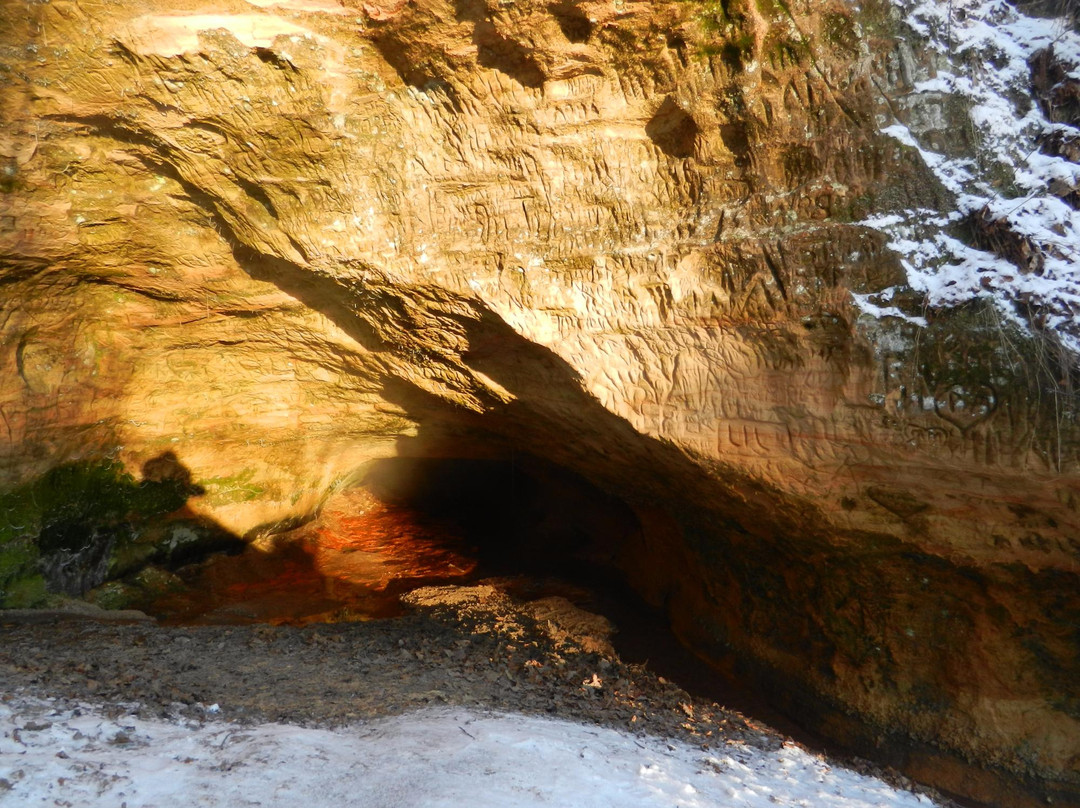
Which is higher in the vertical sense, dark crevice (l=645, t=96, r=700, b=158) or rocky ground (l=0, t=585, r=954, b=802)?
dark crevice (l=645, t=96, r=700, b=158)

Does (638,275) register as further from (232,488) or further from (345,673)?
(232,488)

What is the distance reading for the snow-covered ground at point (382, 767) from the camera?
8.85 ft

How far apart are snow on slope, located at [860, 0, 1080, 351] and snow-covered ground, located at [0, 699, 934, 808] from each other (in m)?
2.77

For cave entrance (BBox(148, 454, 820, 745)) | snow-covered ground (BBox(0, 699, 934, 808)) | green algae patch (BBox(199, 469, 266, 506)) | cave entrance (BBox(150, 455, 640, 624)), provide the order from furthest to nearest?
1. green algae patch (BBox(199, 469, 266, 506))
2. cave entrance (BBox(150, 455, 640, 624))
3. cave entrance (BBox(148, 454, 820, 745))
4. snow-covered ground (BBox(0, 699, 934, 808))

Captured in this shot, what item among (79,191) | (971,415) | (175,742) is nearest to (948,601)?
(971,415)

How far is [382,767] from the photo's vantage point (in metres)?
3.11

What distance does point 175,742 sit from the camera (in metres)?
3.05

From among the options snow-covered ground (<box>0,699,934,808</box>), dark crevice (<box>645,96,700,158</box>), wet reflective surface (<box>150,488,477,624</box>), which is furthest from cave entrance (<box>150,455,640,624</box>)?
dark crevice (<box>645,96,700,158</box>)

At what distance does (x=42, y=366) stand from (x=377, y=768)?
13.2ft

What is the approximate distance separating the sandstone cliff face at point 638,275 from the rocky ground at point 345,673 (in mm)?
990

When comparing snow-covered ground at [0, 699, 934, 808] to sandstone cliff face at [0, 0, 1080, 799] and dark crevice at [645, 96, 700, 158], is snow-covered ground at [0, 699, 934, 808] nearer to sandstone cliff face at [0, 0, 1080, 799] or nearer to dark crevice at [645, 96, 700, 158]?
sandstone cliff face at [0, 0, 1080, 799]

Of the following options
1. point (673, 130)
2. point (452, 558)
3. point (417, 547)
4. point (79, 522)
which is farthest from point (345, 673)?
point (417, 547)

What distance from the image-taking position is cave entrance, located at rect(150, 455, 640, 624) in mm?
6690

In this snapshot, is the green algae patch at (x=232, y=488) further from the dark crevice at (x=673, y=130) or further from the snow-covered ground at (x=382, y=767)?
the dark crevice at (x=673, y=130)
